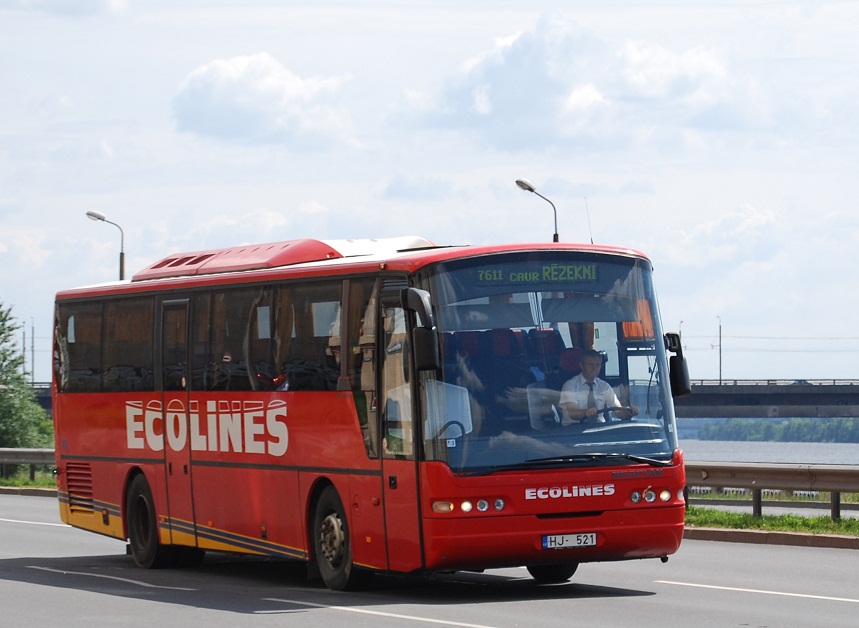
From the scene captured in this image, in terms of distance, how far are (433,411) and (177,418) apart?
16.6 feet

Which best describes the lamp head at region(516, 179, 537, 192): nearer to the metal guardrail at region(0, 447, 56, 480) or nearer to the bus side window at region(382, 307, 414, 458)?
the metal guardrail at region(0, 447, 56, 480)

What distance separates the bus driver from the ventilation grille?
8.20m

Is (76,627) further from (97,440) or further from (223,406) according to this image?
(97,440)

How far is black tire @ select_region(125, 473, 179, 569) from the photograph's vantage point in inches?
733

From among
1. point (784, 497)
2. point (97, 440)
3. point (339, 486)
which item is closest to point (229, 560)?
point (97, 440)

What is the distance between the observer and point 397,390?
14055 mm

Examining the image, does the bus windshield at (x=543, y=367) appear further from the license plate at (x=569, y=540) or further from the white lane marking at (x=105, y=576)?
the white lane marking at (x=105, y=576)

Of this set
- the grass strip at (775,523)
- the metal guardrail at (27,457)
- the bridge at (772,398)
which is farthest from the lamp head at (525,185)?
the bridge at (772,398)

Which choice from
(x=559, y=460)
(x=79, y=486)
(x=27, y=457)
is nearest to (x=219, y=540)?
(x=79, y=486)

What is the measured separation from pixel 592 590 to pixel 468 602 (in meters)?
1.58

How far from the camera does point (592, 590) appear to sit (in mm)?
14984

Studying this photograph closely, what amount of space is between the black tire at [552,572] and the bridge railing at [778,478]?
7188mm

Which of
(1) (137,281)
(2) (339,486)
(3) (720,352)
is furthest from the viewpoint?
(3) (720,352)

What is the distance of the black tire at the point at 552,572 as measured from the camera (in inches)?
613
